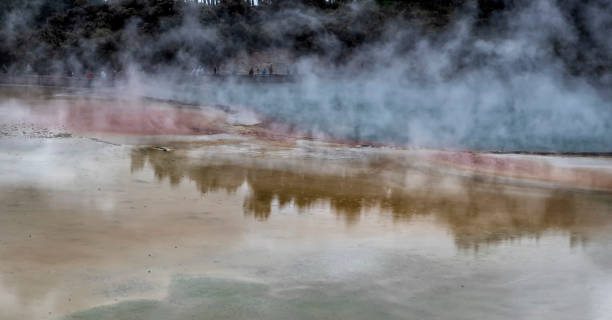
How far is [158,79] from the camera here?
2908cm

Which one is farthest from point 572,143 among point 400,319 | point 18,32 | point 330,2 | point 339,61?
point 18,32

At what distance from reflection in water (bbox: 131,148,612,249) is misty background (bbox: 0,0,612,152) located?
5.44 m

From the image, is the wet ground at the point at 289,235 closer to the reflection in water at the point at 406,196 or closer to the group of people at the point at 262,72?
the reflection in water at the point at 406,196

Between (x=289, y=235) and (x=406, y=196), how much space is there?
9.90ft

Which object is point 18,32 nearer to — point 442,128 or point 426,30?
point 426,30

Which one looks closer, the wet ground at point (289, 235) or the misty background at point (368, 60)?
the wet ground at point (289, 235)

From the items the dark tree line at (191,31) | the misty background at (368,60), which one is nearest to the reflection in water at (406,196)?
the misty background at (368,60)

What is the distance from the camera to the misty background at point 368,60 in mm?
20344

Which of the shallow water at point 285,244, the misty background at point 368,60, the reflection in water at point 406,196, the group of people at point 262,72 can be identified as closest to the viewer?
the shallow water at point 285,244

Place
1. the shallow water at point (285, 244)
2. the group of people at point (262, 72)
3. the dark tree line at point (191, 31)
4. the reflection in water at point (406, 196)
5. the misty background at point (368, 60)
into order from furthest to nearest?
1. the dark tree line at point (191, 31)
2. the group of people at point (262, 72)
3. the misty background at point (368, 60)
4. the reflection in water at point (406, 196)
5. the shallow water at point (285, 244)

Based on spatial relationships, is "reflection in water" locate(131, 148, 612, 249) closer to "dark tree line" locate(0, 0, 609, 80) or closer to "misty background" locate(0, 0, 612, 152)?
"misty background" locate(0, 0, 612, 152)

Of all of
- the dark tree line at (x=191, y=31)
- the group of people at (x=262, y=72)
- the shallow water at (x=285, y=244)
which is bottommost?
the shallow water at (x=285, y=244)

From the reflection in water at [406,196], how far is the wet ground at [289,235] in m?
0.05

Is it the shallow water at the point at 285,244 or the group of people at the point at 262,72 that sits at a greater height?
the group of people at the point at 262,72
